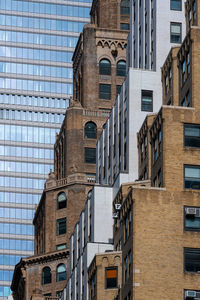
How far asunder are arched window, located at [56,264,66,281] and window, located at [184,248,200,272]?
58724mm

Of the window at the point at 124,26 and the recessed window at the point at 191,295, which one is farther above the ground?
the window at the point at 124,26

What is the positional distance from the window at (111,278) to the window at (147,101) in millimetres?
20034

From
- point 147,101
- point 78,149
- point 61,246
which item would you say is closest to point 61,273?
point 61,246

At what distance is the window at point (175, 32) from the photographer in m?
104

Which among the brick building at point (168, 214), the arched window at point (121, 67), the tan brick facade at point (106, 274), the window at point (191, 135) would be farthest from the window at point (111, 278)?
the arched window at point (121, 67)

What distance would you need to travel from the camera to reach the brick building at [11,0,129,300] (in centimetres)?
13538

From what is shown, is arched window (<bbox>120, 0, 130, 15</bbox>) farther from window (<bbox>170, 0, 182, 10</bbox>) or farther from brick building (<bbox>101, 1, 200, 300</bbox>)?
brick building (<bbox>101, 1, 200, 300</bbox>)

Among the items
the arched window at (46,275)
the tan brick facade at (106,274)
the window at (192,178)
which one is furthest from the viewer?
the arched window at (46,275)

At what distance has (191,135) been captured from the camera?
7919cm

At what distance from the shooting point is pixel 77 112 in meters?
141

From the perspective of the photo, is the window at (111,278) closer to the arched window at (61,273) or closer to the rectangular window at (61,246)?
the arched window at (61,273)

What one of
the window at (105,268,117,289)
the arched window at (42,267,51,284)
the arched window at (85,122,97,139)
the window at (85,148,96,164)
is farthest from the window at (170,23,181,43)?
the arched window at (42,267,51,284)

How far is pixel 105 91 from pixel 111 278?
6287cm

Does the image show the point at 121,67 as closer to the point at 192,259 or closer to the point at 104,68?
the point at 104,68
